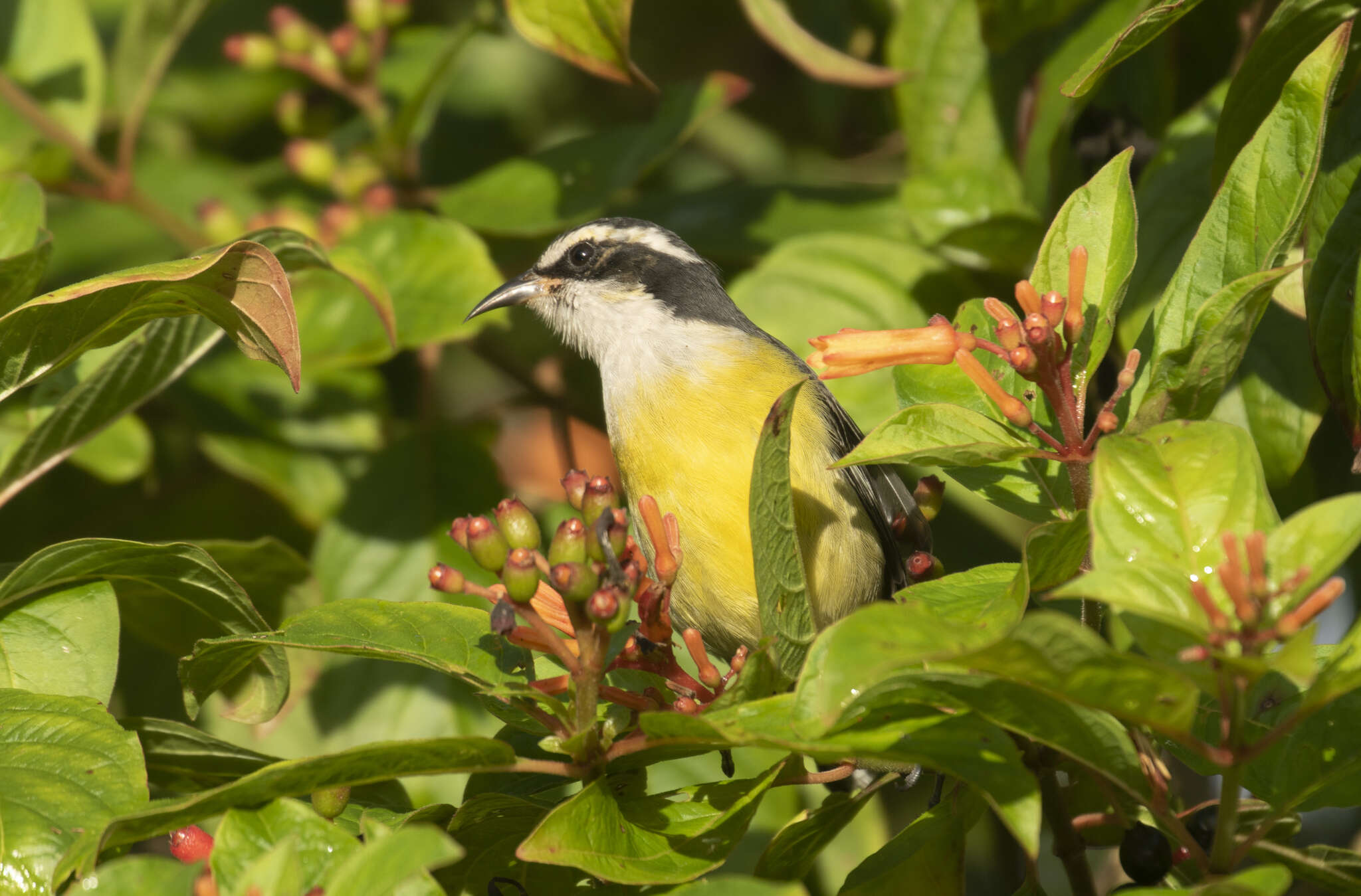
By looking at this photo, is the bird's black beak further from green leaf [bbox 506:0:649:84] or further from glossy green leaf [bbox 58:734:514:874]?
glossy green leaf [bbox 58:734:514:874]

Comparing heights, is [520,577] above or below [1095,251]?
below

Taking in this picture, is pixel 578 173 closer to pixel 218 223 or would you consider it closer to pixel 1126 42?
pixel 218 223

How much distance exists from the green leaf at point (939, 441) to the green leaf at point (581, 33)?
144 cm

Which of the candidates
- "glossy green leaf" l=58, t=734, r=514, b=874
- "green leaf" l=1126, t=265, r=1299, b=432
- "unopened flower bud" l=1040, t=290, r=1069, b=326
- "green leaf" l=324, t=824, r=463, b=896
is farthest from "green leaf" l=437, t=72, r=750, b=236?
"green leaf" l=324, t=824, r=463, b=896

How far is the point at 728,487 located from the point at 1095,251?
129 cm

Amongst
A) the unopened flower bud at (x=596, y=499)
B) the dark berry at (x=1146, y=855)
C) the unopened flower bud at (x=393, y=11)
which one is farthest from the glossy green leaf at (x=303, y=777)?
the unopened flower bud at (x=393, y=11)

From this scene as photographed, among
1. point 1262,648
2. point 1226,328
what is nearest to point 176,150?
point 1226,328

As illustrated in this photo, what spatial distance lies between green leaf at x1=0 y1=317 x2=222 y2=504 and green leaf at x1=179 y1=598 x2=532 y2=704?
2.83 ft

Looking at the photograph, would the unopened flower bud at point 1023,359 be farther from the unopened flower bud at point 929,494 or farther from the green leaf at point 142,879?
the green leaf at point 142,879

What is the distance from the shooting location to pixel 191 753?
2758 millimetres

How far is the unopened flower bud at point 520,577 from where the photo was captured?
210 cm

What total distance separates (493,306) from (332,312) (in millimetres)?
553

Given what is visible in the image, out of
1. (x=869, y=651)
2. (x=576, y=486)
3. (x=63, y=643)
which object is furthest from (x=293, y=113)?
(x=869, y=651)

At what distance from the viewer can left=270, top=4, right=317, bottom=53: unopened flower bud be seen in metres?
4.41
